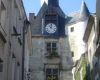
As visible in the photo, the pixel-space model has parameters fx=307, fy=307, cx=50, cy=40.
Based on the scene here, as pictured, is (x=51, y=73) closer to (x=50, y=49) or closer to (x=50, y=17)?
(x=50, y=49)

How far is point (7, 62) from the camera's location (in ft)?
34.8

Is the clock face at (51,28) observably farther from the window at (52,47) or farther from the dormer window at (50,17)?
the window at (52,47)

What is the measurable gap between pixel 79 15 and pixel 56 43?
4164 mm

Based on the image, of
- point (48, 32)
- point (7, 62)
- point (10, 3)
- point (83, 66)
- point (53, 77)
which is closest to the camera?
point (7, 62)

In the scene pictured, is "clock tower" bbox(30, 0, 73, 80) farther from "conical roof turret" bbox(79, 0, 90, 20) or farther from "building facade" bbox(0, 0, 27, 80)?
"building facade" bbox(0, 0, 27, 80)

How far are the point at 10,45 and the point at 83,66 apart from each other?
1134 cm

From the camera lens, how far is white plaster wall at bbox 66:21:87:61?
104 ft

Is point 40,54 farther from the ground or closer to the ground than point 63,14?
closer to the ground

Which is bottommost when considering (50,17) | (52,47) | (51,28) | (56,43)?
(52,47)

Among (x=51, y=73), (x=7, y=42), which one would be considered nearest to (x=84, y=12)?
(x=51, y=73)

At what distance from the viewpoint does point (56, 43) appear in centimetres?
3244

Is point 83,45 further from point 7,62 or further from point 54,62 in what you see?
point 7,62

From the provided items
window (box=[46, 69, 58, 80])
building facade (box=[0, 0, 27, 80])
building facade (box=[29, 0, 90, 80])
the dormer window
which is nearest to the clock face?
building facade (box=[29, 0, 90, 80])

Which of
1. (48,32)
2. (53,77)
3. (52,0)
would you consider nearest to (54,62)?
(53,77)
